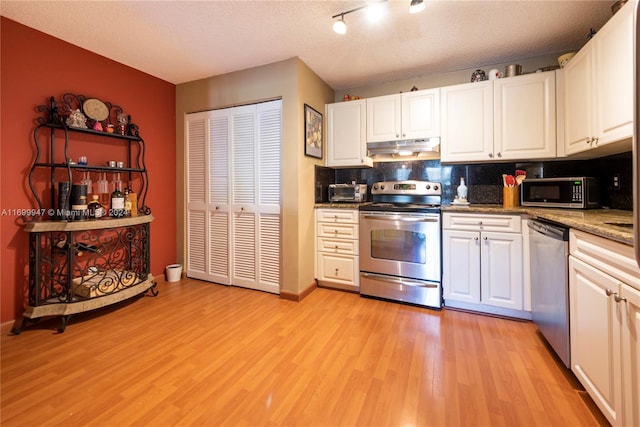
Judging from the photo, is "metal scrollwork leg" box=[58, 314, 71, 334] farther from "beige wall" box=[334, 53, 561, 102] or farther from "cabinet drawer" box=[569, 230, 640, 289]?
"beige wall" box=[334, 53, 561, 102]

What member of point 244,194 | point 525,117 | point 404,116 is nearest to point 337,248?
point 244,194

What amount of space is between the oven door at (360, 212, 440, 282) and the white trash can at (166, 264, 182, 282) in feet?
7.37

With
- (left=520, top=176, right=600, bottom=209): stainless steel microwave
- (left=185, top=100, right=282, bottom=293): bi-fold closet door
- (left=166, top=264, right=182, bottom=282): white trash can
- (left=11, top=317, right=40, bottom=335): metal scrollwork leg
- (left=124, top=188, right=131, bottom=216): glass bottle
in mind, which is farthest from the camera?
(left=166, top=264, right=182, bottom=282): white trash can

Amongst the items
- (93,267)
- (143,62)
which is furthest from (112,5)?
(93,267)

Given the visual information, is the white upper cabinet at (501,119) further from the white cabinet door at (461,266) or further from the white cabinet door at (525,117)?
the white cabinet door at (461,266)

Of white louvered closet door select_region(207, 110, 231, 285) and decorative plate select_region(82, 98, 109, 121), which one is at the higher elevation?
decorative plate select_region(82, 98, 109, 121)

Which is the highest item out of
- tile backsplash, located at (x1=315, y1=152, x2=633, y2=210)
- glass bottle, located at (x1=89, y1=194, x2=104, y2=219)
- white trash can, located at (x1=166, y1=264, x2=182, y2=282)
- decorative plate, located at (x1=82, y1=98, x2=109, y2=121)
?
decorative plate, located at (x1=82, y1=98, x2=109, y2=121)

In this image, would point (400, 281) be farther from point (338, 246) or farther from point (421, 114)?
point (421, 114)

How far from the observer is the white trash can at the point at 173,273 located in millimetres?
3271

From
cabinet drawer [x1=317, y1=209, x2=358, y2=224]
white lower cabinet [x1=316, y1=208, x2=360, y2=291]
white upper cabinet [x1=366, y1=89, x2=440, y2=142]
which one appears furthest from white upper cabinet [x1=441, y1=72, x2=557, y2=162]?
white lower cabinet [x1=316, y1=208, x2=360, y2=291]

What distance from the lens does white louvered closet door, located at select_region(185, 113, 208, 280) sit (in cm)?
328

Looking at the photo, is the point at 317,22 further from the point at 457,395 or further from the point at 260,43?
the point at 457,395

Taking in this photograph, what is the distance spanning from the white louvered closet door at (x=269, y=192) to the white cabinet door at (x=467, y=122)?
1715mm

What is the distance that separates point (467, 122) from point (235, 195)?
2574 mm
